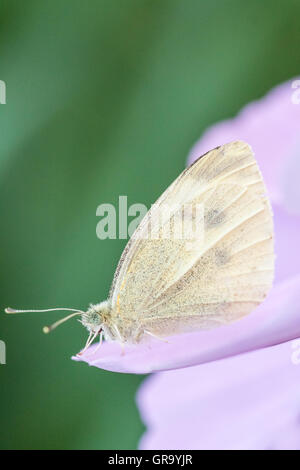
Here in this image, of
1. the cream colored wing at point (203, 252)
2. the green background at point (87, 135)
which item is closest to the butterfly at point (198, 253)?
the cream colored wing at point (203, 252)

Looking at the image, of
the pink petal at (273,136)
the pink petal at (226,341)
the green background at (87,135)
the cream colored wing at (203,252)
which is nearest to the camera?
the pink petal at (226,341)

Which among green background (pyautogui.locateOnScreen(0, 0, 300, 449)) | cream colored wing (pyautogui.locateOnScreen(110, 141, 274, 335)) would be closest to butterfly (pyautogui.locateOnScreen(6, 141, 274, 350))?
cream colored wing (pyautogui.locateOnScreen(110, 141, 274, 335))

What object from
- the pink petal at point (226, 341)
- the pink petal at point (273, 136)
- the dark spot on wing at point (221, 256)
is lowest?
the pink petal at point (226, 341)

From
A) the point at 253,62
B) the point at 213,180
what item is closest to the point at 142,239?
the point at 213,180

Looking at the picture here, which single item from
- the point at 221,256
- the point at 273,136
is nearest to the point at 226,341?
the point at 221,256

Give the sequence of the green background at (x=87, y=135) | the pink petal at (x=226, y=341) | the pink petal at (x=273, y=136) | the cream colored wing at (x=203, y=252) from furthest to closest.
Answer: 1. the green background at (x=87, y=135)
2. the pink petal at (x=273, y=136)
3. the cream colored wing at (x=203, y=252)
4. the pink petal at (x=226, y=341)

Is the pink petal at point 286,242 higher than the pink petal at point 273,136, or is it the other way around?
the pink petal at point 273,136

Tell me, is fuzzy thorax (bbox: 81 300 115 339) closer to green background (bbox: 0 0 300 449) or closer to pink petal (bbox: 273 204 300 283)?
pink petal (bbox: 273 204 300 283)

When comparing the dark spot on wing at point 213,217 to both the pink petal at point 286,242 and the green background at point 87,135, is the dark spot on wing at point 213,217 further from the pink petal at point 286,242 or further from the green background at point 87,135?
the green background at point 87,135
